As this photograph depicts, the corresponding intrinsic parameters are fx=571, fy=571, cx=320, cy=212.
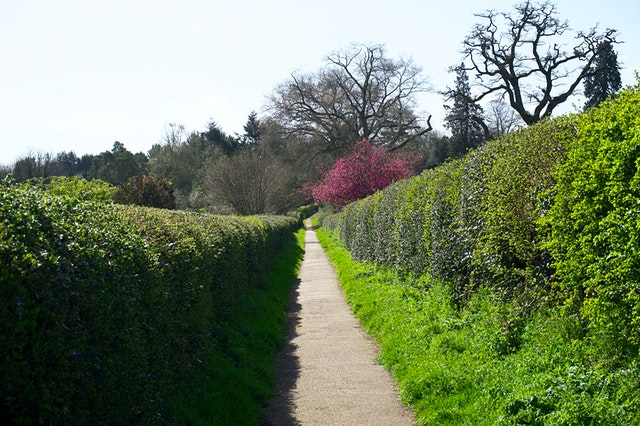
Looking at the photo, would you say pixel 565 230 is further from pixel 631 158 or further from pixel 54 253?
pixel 54 253

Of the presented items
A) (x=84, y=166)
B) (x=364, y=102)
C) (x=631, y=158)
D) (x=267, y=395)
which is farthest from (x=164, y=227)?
(x=84, y=166)

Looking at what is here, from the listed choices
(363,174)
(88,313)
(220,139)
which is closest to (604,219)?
(88,313)

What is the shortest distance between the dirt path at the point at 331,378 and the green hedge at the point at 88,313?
1.50 m

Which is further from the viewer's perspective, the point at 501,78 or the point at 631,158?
the point at 501,78

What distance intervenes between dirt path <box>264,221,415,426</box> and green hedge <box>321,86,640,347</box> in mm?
1828

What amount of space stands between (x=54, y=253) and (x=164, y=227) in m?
3.32

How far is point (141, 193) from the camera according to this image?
23.0 m

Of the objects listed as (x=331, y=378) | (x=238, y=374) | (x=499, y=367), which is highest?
(x=499, y=367)

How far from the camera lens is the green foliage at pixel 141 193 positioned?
905 inches

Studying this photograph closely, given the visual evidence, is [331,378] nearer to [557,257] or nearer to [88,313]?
[557,257]

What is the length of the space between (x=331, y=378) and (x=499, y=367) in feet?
9.19

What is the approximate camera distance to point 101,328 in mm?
3637

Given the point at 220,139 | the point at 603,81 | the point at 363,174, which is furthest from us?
the point at 220,139

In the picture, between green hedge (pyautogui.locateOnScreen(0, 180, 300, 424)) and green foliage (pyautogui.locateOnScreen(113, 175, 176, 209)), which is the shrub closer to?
green foliage (pyautogui.locateOnScreen(113, 175, 176, 209))
